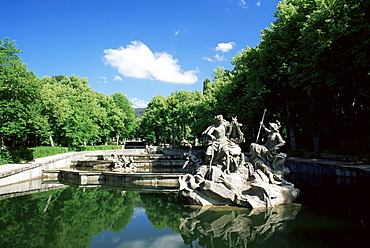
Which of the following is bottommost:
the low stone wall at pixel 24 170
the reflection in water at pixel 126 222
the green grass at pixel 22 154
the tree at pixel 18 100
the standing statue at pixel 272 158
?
the reflection in water at pixel 126 222

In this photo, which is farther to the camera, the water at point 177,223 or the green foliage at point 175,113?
the green foliage at point 175,113

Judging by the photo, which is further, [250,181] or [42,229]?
[250,181]

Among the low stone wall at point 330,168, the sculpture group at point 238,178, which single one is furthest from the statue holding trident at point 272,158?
the low stone wall at point 330,168

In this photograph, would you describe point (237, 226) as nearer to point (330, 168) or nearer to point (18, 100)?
point (330, 168)

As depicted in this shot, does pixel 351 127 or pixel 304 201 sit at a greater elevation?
pixel 351 127

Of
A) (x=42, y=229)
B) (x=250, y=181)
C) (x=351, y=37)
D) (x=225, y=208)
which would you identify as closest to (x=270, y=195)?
(x=250, y=181)

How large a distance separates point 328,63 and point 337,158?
856cm

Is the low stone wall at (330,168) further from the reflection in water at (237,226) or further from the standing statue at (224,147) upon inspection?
the standing statue at (224,147)

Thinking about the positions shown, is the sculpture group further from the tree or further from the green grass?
the green grass

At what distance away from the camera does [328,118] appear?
24250 mm

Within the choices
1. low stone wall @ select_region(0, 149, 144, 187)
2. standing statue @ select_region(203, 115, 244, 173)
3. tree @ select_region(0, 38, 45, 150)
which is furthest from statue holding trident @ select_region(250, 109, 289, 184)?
tree @ select_region(0, 38, 45, 150)

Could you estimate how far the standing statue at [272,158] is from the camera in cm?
1134

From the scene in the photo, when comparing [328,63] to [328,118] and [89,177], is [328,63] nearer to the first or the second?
[328,118]

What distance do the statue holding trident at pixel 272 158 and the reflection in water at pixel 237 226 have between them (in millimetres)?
1523
